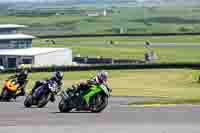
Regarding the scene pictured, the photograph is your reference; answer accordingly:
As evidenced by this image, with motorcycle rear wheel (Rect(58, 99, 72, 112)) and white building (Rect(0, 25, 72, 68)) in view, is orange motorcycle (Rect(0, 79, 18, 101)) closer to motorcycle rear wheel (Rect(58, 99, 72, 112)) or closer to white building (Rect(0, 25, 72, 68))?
motorcycle rear wheel (Rect(58, 99, 72, 112))

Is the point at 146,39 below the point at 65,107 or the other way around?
the other way around

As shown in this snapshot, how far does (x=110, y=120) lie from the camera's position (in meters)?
16.3

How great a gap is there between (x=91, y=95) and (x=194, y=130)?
5867mm

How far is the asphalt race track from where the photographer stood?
47.0 ft

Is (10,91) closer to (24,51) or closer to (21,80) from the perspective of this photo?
(21,80)

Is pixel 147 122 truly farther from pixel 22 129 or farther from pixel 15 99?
pixel 15 99

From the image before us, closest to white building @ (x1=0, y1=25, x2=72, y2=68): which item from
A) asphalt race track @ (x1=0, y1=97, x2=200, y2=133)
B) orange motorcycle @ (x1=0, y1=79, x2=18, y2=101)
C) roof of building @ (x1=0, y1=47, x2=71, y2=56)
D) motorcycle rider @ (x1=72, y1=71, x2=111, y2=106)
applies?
roof of building @ (x1=0, y1=47, x2=71, y2=56)

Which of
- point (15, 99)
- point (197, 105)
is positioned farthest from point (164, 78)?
point (197, 105)

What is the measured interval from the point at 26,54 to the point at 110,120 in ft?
187

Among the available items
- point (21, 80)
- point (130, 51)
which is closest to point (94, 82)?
point (21, 80)

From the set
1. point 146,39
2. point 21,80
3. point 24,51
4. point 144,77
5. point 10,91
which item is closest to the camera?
point 21,80

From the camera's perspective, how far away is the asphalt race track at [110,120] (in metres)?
14.3

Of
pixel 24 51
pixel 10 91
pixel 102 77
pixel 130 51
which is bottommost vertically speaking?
pixel 10 91

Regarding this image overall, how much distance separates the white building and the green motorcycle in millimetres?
50765
